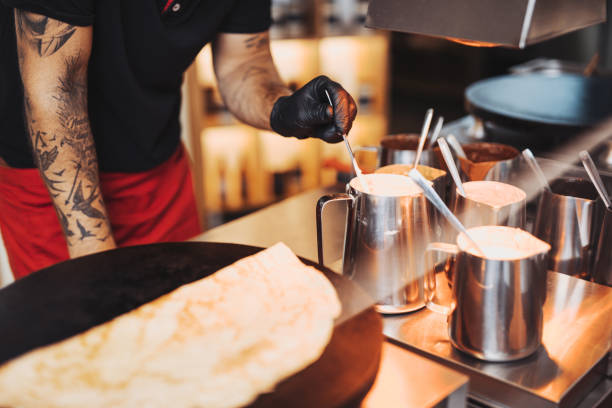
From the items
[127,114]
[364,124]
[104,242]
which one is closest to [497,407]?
[104,242]

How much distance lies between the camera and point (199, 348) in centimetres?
80

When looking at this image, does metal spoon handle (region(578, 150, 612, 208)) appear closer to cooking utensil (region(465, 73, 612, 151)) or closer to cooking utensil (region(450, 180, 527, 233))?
cooking utensil (region(450, 180, 527, 233))

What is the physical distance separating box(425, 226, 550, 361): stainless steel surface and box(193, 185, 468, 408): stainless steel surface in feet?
0.27

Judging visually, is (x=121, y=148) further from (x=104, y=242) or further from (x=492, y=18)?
(x=492, y=18)

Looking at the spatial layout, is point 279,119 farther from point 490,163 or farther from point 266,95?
point 490,163

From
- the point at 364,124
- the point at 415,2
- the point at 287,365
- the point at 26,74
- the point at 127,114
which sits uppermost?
the point at 415,2

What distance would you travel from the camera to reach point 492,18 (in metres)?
0.93

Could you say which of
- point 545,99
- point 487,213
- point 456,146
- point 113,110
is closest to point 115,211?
point 113,110

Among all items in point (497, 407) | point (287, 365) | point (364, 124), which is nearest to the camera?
point (287, 365)

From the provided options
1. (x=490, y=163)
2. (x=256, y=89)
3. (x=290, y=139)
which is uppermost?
(x=256, y=89)

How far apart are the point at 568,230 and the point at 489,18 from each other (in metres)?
0.42

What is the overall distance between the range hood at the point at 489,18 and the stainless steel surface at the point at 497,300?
0.97ft

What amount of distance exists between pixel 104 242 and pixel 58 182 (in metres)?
0.16

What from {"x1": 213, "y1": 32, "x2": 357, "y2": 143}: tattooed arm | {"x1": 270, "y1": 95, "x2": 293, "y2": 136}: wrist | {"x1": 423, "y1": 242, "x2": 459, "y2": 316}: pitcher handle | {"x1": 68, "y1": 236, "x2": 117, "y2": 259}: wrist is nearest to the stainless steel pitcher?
{"x1": 423, "y1": 242, "x2": 459, "y2": 316}: pitcher handle
